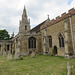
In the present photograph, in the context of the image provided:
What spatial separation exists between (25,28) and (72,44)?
21.9m

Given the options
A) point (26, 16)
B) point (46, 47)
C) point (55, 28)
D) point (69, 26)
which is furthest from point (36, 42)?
point (26, 16)

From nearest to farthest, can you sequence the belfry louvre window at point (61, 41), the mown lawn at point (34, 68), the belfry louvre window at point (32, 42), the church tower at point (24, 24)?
the mown lawn at point (34, 68) → the belfry louvre window at point (61, 41) → the belfry louvre window at point (32, 42) → the church tower at point (24, 24)

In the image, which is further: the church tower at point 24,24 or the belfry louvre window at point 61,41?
the church tower at point 24,24

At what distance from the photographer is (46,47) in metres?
16.8

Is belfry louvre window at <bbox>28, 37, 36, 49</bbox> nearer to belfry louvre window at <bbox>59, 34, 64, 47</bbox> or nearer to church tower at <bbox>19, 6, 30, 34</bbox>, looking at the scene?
belfry louvre window at <bbox>59, 34, 64, 47</bbox>

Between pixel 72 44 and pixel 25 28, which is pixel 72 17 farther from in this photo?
pixel 25 28

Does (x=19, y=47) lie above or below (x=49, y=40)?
below

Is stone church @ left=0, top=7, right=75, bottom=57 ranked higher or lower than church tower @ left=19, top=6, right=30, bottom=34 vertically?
lower

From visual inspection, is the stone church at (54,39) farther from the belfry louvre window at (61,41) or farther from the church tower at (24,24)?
the church tower at (24,24)

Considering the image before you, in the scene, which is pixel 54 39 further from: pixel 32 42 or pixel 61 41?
pixel 32 42

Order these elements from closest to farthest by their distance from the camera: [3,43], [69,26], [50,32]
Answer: [69,26] < [50,32] < [3,43]

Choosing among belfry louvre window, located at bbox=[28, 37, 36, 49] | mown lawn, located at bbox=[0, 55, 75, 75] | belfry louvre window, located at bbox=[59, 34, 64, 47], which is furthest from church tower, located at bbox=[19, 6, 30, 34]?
mown lawn, located at bbox=[0, 55, 75, 75]

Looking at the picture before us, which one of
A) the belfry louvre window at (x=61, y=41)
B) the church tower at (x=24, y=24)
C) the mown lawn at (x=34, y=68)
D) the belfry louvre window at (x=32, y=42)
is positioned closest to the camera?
the mown lawn at (x=34, y=68)

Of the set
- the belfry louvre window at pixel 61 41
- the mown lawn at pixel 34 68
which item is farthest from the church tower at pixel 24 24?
the mown lawn at pixel 34 68
